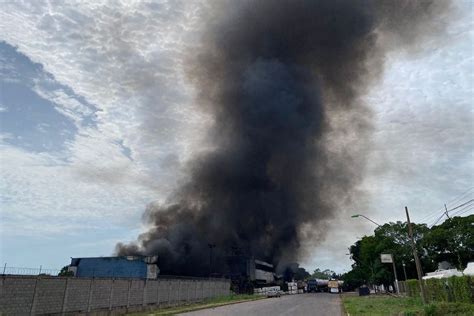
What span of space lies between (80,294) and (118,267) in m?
38.3

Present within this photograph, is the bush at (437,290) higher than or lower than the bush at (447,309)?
higher

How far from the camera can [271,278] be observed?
96.7m

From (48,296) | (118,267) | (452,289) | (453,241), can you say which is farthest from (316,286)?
(48,296)

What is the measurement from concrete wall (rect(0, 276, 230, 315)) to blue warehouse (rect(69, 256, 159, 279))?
807 inches

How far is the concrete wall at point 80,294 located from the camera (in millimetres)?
18422

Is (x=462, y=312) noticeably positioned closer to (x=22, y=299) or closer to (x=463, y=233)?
(x=22, y=299)

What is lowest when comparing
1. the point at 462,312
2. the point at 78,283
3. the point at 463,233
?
the point at 462,312

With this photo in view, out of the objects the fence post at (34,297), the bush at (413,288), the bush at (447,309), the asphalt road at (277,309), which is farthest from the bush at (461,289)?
the fence post at (34,297)

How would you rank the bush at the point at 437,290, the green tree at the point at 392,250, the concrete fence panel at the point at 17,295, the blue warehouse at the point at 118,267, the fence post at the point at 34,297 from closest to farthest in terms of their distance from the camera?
the concrete fence panel at the point at 17,295 < the fence post at the point at 34,297 < the bush at the point at 437,290 < the blue warehouse at the point at 118,267 < the green tree at the point at 392,250

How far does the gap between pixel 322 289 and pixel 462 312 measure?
81.8 m

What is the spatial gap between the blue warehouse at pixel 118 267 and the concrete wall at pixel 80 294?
67.3ft

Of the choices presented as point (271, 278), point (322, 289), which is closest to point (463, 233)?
point (322, 289)

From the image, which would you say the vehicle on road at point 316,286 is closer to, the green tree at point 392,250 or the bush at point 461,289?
the green tree at point 392,250

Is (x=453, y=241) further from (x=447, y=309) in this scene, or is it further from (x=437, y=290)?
(x=447, y=309)
